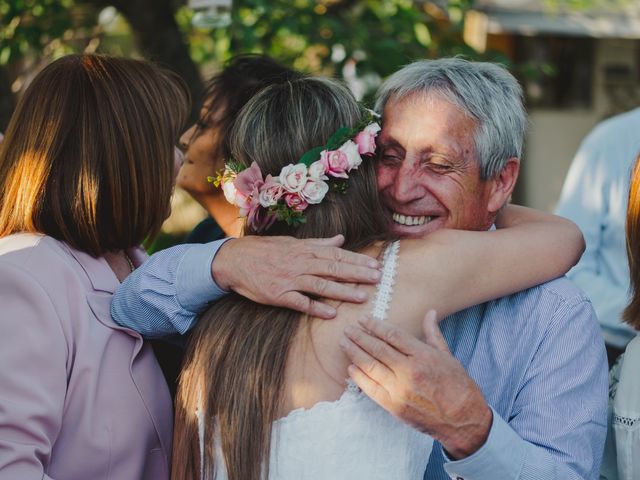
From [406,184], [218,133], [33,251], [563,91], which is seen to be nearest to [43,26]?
[218,133]

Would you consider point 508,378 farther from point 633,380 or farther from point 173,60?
point 173,60

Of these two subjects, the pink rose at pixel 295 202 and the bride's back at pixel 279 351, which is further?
the pink rose at pixel 295 202

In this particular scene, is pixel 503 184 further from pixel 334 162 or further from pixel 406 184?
pixel 334 162

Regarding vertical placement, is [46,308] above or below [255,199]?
below

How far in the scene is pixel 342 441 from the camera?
1.83 metres

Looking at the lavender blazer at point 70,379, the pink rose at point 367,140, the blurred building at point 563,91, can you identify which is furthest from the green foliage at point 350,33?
the blurred building at point 563,91

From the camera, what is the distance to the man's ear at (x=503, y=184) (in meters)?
2.38

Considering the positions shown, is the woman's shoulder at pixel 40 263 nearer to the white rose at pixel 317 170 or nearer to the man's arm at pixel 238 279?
the man's arm at pixel 238 279

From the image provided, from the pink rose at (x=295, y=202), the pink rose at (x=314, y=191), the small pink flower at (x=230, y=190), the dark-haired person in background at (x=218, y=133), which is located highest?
the pink rose at (x=314, y=191)

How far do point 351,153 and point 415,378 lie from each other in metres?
0.60

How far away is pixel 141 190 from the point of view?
2215 mm

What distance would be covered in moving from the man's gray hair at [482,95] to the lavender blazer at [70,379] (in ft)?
3.44

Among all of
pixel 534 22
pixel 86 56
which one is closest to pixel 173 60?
pixel 86 56

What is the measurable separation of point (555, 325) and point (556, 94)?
8537mm
